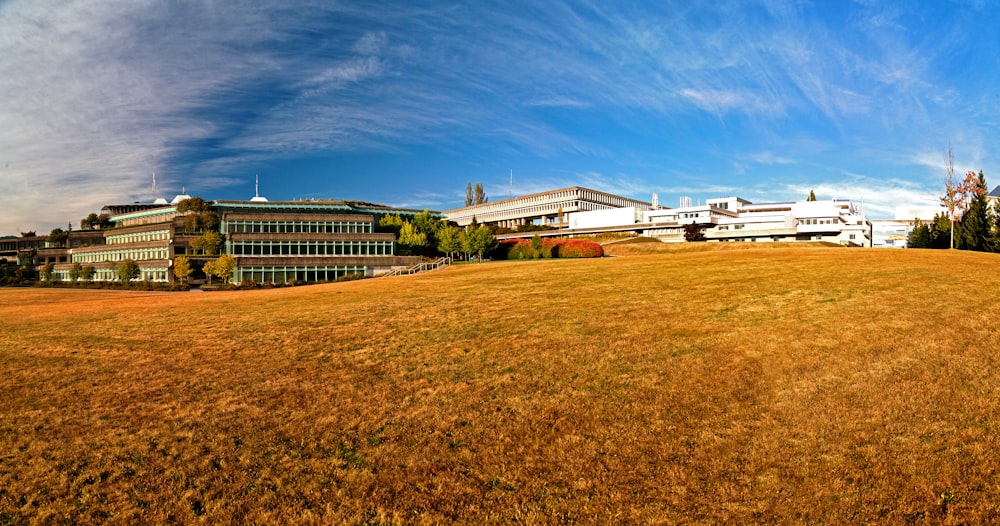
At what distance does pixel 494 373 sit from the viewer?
15367 mm

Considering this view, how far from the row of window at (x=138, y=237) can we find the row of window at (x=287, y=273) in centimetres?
2461

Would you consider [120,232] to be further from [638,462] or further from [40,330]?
[638,462]

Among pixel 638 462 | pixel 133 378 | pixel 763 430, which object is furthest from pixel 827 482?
pixel 133 378

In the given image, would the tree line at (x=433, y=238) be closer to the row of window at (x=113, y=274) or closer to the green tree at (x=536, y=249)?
the green tree at (x=536, y=249)

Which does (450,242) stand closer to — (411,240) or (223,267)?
(411,240)

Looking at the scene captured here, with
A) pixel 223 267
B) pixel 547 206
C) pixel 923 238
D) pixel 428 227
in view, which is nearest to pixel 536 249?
pixel 428 227

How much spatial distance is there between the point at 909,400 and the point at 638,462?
726 cm

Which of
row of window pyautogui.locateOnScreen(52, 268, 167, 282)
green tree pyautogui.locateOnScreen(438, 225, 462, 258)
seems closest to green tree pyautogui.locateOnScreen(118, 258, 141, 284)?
row of window pyautogui.locateOnScreen(52, 268, 167, 282)

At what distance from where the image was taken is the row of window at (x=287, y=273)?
7662 centimetres

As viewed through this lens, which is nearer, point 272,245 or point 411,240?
point 272,245

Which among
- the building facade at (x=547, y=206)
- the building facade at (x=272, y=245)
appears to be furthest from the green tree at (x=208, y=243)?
the building facade at (x=547, y=206)

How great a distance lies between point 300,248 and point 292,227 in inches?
201

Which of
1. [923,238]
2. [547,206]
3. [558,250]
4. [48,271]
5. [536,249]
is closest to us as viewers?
[558,250]

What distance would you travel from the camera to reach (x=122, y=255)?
3770 inches
